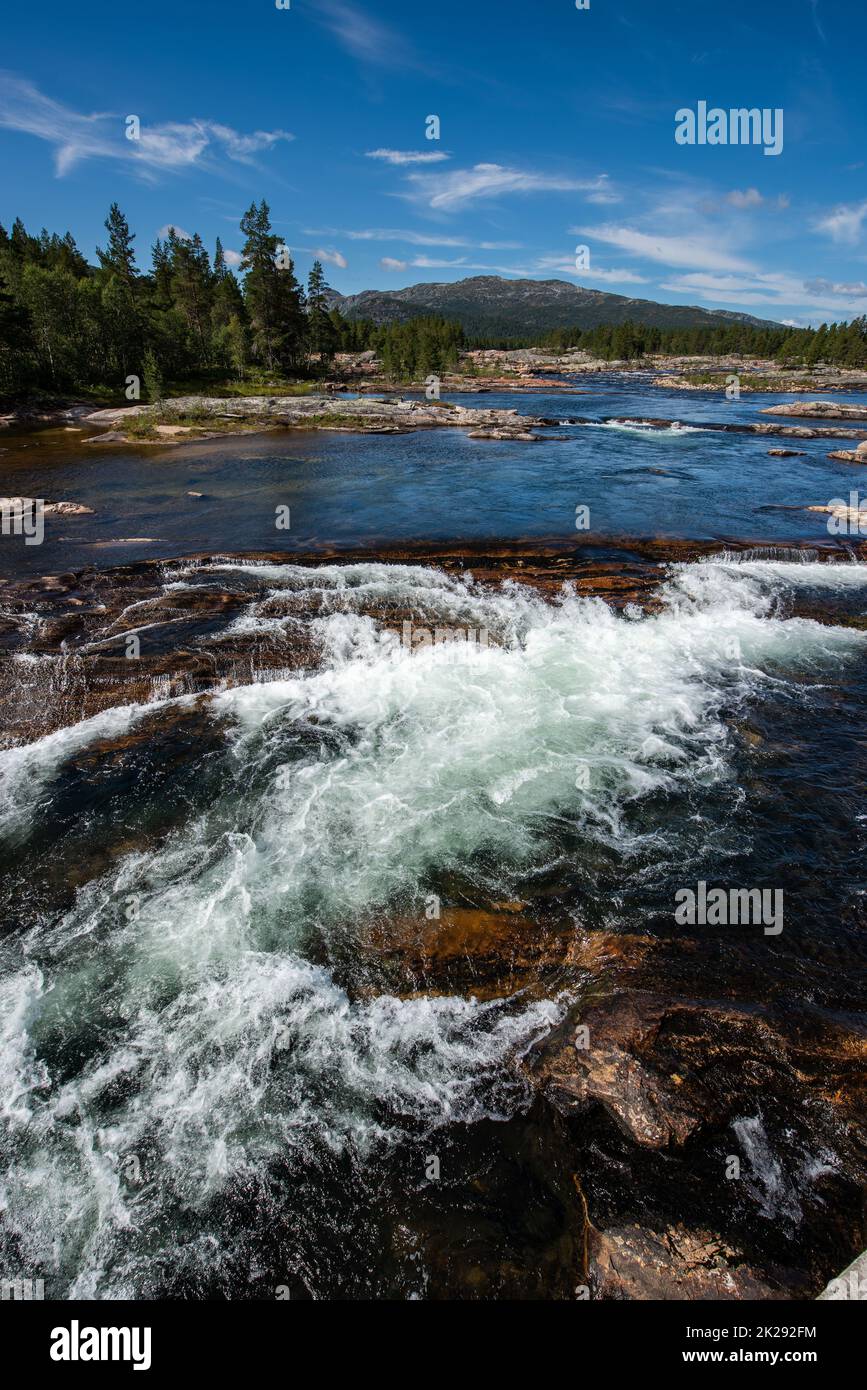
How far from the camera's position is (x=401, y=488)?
33.3 meters

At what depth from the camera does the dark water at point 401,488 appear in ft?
82.0

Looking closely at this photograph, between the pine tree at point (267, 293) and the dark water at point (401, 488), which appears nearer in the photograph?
the dark water at point (401, 488)

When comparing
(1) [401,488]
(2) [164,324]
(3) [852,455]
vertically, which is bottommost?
(1) [401,488]

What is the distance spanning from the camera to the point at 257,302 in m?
88.0

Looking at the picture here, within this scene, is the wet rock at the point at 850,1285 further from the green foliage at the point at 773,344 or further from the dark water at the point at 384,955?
the green foliage at the point at 773,344

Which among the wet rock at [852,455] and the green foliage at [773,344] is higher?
the green foliage at [773,344]

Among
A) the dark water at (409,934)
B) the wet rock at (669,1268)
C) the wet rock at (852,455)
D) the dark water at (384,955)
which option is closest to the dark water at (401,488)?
the wet rock at (852,455)

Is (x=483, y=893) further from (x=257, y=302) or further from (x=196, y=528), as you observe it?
(x=257, y=302)

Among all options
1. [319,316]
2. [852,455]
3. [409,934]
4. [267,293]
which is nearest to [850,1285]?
[409,934]

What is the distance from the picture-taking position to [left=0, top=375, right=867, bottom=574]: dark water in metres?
25.0

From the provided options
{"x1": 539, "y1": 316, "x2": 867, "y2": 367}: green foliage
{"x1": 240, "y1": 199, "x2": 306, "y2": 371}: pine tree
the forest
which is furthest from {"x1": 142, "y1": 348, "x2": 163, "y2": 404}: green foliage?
{"x1": 539, "y1": 316, "x2": 867, "y2": 367}: green foliage

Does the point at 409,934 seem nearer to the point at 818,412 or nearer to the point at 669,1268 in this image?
the point at 669,1268

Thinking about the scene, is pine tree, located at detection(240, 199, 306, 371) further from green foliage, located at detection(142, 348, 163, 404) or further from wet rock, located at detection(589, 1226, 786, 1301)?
wet rock, located at detection(589, 1226, 786, 1301)

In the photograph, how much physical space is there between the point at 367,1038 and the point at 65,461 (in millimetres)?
44544
